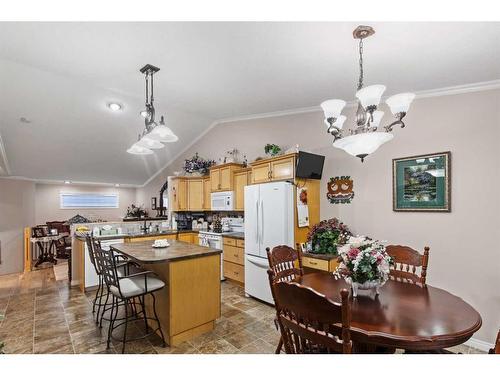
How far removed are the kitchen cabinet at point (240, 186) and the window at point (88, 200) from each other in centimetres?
588

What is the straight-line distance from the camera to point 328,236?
3.26 metres

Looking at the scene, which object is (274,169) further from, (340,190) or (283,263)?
(283,263)

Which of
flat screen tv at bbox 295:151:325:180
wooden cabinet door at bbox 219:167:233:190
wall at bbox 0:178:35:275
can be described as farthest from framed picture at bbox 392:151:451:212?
wall at bbox 0:178:35:275

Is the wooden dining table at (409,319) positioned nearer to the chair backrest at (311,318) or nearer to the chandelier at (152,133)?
the chair backrest at (311,318)

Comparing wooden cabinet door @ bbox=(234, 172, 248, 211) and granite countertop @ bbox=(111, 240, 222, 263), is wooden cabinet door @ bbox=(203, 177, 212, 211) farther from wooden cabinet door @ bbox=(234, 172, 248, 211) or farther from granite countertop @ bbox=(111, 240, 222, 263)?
granite countertop @ bbox=(111, 240, 222, 263)

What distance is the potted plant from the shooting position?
1.73 m

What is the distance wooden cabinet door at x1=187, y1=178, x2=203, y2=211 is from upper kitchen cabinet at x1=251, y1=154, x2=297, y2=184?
1984 millimetres

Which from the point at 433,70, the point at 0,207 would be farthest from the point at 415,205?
the point at 0,207

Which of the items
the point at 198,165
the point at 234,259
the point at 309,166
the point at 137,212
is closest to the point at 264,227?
the point at 309,166

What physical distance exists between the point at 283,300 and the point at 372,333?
1.54ft

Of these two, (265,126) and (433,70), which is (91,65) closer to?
(265,126)

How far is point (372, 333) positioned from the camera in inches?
51.5

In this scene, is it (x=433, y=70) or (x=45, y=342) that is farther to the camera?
(x=45, y=342)
